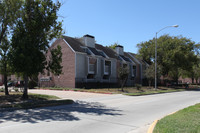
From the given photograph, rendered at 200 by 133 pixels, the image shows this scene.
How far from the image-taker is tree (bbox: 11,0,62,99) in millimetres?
13742

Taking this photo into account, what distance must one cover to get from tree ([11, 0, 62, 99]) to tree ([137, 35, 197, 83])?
2795cm

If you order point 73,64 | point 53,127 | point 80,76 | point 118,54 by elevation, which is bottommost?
point 53,127

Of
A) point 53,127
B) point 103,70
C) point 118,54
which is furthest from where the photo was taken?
point 118,54

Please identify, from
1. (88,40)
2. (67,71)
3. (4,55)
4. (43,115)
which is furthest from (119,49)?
(43,115)

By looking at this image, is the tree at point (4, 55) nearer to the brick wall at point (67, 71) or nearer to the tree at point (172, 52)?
the brick wall at point (67, 71)

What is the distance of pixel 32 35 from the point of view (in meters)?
14.7

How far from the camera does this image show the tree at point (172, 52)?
122ft

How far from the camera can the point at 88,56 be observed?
32750mm

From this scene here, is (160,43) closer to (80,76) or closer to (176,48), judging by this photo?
(176,48)

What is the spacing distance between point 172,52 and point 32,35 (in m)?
29.6

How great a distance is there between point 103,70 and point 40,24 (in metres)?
22.1

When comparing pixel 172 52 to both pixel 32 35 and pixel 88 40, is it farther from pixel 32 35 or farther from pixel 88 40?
pixel 32 35

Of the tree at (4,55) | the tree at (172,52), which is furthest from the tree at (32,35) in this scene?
the tree at (172,52)

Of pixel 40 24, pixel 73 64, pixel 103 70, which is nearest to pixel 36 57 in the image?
pixel 40 24
